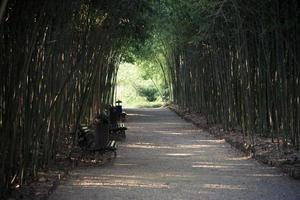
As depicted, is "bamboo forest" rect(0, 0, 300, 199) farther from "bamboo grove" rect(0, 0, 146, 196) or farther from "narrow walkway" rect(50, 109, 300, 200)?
"narrow walkway" rect(50, 109, 300, 200)

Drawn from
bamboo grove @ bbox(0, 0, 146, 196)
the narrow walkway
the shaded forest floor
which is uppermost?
bamboo grove @ bbox(0, 0, 146, 196)

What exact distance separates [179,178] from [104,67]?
25.5ft

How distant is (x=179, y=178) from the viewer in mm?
5980

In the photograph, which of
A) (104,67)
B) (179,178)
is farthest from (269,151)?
(104,67)

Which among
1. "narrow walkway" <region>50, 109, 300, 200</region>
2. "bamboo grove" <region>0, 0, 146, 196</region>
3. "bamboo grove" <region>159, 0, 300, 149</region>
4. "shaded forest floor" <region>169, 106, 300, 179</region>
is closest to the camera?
"bamboo grove" <region>0, 0, 146, 196</region>

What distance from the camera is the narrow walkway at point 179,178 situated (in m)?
5.09

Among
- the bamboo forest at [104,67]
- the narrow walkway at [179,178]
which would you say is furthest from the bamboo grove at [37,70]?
the narrow walkway at [179,178]

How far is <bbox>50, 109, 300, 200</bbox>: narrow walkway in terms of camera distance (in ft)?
16.7

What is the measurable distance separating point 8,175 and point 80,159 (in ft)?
8.44

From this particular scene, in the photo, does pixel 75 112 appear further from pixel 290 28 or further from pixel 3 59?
pixel 3 59

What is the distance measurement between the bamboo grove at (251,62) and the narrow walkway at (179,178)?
2.58 feet

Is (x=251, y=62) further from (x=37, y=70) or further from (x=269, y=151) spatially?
(x=37, y=70)

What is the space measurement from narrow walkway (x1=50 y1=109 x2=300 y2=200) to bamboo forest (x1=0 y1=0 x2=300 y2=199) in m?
0.38

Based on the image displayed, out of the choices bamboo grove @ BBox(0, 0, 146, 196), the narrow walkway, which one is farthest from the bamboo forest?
the narrow walkway
